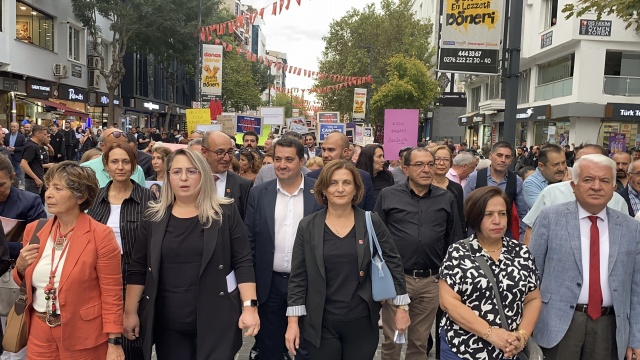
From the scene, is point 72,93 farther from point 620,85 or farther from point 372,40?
point 620,85

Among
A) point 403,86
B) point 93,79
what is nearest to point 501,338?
point 93,79

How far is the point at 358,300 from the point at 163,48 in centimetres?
3456

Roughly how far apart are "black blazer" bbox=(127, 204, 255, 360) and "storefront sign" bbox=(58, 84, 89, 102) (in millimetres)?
28364

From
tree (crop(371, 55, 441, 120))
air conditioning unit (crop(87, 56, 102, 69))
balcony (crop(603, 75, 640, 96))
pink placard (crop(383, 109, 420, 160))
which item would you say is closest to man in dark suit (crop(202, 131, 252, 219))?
pink placard (crop(383, 109, 420, 160))

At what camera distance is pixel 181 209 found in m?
3.59

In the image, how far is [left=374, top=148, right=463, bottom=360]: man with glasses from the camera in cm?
495

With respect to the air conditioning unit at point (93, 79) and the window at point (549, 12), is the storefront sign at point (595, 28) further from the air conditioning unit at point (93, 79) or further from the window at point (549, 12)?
the air conditioning unit at point (93, 79)

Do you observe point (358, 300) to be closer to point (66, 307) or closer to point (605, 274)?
point (605, 274)

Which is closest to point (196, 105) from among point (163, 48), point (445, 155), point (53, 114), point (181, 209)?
point (53, 114)

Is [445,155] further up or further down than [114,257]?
further up

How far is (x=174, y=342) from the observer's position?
3564 mm

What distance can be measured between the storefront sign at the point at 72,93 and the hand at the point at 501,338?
2955 centimetres

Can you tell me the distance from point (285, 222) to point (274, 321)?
0.78 m

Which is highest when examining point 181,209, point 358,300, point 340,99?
point 340,99
